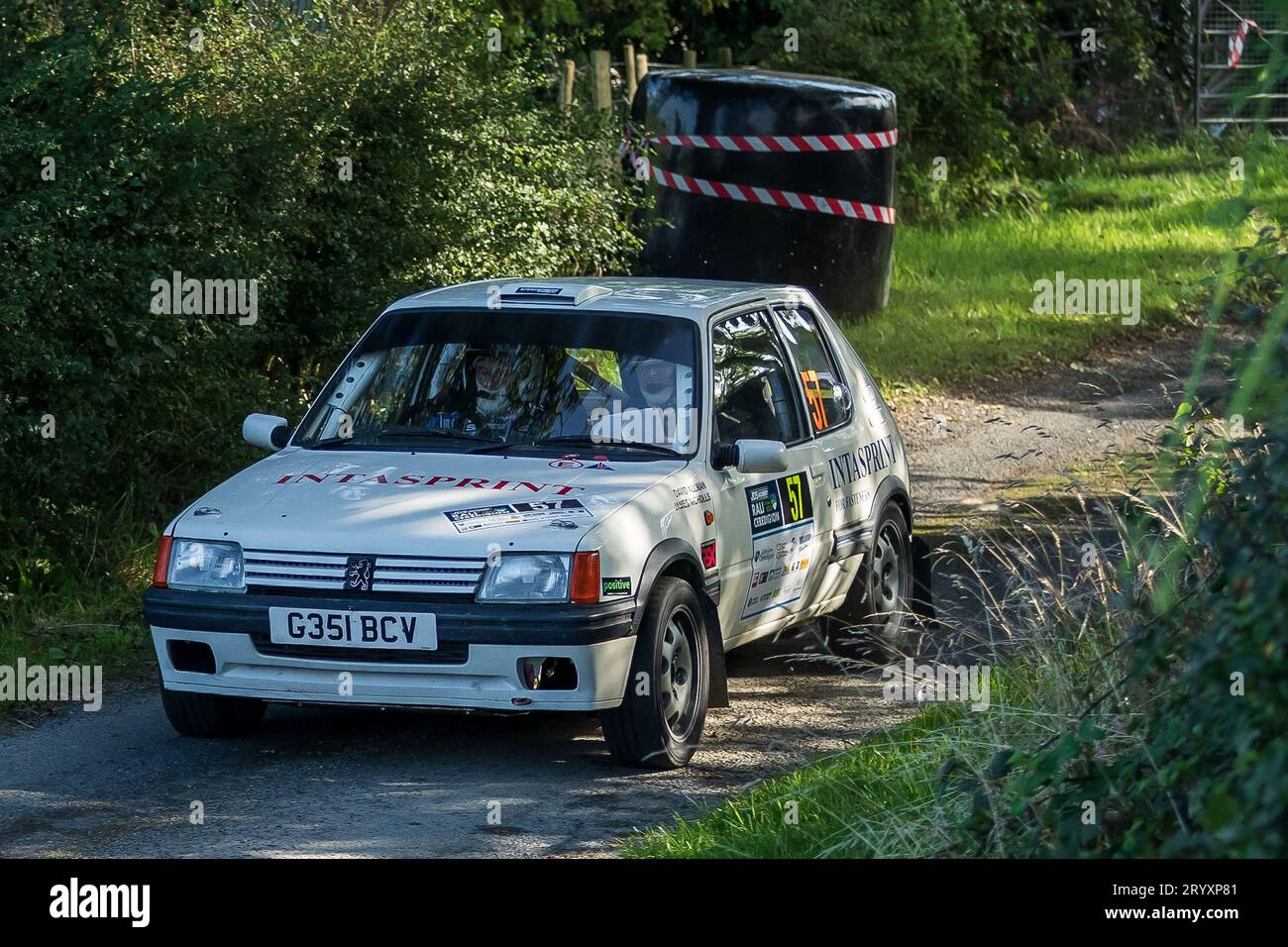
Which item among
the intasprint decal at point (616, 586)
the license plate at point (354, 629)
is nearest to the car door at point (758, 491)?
the intasprint decal at point (616, 586)

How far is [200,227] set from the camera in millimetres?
9891

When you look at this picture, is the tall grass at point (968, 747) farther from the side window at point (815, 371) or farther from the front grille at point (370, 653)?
the side window at point (815, 371)

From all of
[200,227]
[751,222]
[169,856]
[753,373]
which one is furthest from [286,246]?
[751,222]

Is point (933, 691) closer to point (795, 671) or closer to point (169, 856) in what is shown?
point (795, 671)

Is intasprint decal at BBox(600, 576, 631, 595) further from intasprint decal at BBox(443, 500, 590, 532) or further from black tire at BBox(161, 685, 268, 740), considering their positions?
black tire at BBox(161, 685, 268, 740)

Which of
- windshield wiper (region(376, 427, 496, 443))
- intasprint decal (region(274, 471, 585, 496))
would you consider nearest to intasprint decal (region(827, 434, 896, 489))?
windshield wiper (region(376, 427, 496, 443))

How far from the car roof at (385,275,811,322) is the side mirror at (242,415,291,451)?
74 centimetres

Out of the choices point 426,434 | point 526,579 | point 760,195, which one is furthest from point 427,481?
point 760,195

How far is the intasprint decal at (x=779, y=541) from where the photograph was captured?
7.95 meters

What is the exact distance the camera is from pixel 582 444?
25.1 feet

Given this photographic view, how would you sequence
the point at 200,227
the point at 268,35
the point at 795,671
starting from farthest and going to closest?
1. the point at 268,35
2. the point at 200,227
3. the point at 795,671

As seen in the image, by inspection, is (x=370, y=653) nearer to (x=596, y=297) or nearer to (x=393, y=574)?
(x=393, y=574)
